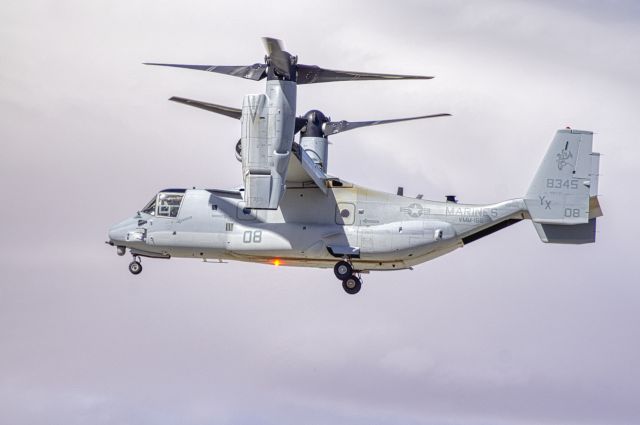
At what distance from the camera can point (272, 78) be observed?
162 feet

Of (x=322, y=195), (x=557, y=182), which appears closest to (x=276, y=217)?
(x=322, y=195)

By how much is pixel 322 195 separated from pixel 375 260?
2509 mm

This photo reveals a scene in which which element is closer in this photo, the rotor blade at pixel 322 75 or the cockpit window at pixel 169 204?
the rotor blade at pixel 322 75

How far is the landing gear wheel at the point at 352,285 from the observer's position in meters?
53.0

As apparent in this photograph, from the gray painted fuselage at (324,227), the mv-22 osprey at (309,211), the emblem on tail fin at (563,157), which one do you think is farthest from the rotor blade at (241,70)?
the emblem on tail fin at (563,157)

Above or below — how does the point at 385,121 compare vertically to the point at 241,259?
above

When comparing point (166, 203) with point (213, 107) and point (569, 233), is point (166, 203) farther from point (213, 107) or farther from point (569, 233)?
point (569, 233)

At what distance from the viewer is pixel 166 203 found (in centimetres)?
5506

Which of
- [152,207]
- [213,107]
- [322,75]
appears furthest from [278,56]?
[152,207]

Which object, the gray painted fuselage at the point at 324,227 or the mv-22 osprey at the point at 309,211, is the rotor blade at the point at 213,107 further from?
the gray painted fuselage at the point at 324,227

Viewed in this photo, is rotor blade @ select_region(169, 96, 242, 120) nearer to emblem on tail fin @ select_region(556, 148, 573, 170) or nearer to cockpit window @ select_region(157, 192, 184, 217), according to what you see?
cockpit window @ select_region(157, 192, 184, 217)

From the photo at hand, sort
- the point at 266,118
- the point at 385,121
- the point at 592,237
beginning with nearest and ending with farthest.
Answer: the point at 266,118 → the point at 592,237 → the point at 385,121

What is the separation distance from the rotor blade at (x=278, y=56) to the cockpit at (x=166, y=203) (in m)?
7.43

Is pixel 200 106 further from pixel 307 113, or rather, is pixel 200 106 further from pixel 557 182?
pixel 557 182
